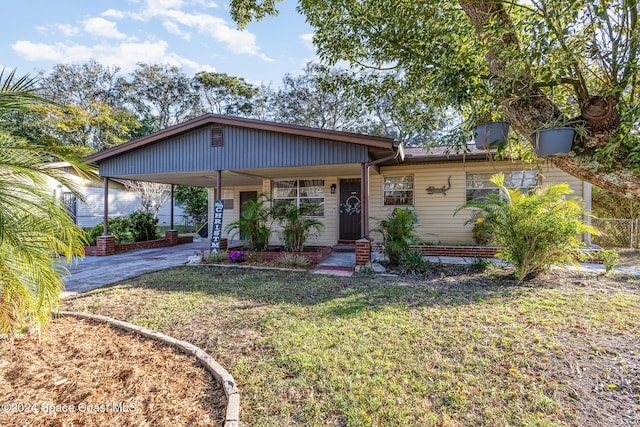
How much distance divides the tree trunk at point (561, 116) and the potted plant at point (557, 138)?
55 mm

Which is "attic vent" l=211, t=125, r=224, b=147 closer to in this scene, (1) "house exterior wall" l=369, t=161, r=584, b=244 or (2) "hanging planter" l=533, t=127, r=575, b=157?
(1) "house exterior wall" l=369, t=161, r=584, b=244

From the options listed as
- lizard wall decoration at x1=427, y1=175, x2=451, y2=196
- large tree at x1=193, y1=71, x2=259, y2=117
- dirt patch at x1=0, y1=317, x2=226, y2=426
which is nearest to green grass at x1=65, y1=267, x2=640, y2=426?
dirt patch at x1=0, y1=317, x2=226, y2=426

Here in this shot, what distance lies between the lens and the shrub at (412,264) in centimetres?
616

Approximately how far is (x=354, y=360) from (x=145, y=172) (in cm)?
840

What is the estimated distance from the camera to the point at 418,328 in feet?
10.9

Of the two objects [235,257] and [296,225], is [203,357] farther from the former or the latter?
[296,225]

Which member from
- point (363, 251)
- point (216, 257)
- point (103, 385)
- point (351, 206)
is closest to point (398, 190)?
point (351, 206)

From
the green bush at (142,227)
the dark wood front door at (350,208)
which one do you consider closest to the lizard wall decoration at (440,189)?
the dark wood front door at (350,208)

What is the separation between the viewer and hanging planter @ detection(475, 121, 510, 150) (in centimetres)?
301

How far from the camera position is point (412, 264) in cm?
622

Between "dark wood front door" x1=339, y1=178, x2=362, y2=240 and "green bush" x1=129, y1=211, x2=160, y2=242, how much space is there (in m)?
7.35

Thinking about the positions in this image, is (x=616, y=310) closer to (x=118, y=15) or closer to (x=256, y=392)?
(x=256, y=392)

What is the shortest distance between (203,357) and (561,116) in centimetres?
343

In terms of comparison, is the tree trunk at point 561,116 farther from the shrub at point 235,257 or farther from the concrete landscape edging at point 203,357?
the shrub at point 235,257
